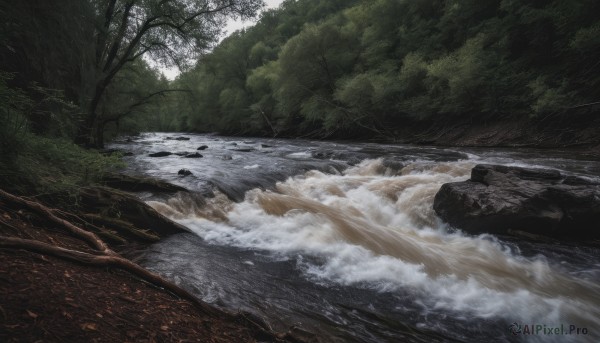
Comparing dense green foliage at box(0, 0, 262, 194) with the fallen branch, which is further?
dense green foliage at box(0, 0, 262, 194)

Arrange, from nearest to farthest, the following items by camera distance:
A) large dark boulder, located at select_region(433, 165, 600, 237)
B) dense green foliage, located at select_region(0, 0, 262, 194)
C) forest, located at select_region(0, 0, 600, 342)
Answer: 1. forest, located at select_region(0, 0, 600, 342)
2. dense green foliage, located at select_region(0, 0, 262, 194)
3. large dark boulder, located at select_region(433, 165, 600, 237)

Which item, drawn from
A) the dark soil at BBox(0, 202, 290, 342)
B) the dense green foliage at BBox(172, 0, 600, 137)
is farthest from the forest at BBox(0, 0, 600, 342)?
the dense green foliage at BBox(172, 0, 600, 137)

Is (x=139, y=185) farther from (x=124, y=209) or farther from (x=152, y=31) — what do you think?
(x=152, y=31)

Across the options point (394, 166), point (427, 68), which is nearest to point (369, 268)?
point (394, 166)

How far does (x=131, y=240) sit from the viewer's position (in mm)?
4871

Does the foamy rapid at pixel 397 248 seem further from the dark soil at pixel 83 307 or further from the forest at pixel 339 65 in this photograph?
the forest at pixel 339 65

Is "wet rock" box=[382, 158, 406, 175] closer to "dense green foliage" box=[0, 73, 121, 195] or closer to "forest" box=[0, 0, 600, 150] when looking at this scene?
"forest" box=[0, 0, 600, 150]

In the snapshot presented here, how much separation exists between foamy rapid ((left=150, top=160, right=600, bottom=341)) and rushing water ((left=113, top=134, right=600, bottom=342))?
0.8 inches

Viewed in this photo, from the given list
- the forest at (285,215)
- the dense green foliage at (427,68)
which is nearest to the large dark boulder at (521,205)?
the forest at (285,215)

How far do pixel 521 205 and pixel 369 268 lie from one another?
12.7ft

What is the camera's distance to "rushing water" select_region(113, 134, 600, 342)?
3.67 m

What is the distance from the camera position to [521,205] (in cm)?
645

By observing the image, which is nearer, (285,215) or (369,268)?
(369,268)

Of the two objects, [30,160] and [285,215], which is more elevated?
[30,160]
